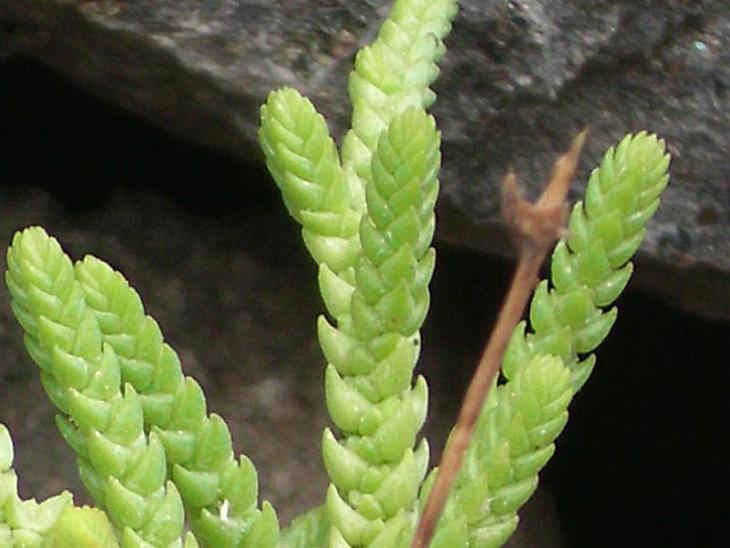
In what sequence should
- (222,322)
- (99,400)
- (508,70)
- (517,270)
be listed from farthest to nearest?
1. (222,322)
2. (508,70)
3. (99,400)
4. (517,270)

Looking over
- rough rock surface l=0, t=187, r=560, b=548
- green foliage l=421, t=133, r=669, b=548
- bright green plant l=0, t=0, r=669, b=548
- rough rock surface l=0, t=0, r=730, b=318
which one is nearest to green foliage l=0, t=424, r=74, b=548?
bright green plant l=0, t=0, r=669, b=548

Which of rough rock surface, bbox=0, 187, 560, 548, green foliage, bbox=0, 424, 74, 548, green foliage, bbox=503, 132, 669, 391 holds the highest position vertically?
green foliage, bbox=503, 132, 669, 391

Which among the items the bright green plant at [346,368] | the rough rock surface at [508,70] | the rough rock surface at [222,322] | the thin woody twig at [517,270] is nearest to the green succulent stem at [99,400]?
the bright green plant at [346,368]

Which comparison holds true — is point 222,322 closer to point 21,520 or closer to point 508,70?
point 508,70

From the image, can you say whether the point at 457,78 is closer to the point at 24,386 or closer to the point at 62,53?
the point at 62,53

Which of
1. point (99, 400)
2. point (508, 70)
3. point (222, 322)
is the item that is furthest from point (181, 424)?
point (222, 322)

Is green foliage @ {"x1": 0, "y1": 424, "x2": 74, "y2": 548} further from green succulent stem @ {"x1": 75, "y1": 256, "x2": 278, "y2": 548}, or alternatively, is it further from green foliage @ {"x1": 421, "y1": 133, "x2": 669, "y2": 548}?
green foliage @ {"x1": 421, "y1": 133, "x2": 669, "y2": 548}
